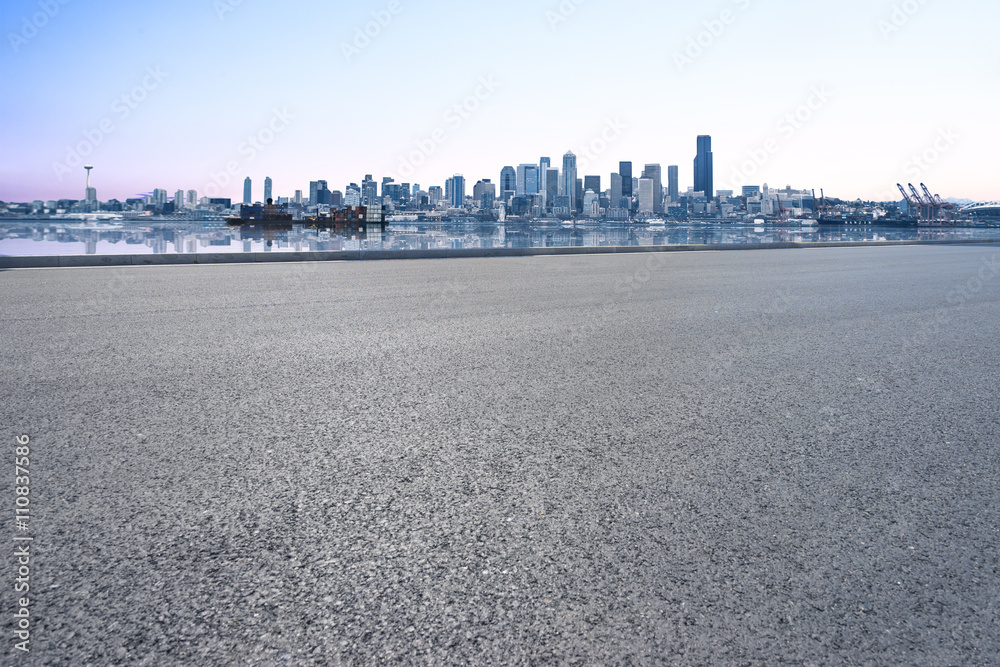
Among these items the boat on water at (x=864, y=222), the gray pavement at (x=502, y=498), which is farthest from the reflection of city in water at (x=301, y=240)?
the boat on water at (x=864, y=222)

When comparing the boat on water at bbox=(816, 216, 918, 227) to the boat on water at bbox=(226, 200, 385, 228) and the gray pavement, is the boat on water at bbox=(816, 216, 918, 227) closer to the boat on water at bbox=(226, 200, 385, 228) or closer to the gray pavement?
the boat on water at bbox=(226, 200, 385, 228)

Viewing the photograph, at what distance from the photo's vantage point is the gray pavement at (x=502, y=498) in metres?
2.23

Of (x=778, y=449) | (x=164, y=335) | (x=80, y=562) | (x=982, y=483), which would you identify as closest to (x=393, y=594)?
(x=80, y=562)

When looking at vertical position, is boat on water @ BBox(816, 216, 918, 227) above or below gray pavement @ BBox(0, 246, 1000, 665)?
above

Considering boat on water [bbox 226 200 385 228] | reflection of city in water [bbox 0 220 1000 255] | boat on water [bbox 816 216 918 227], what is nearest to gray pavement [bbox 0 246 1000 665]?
reflection of city in water [bbox 0 220 1000 255]

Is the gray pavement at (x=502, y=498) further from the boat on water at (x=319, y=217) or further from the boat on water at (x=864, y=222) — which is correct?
the boat on water at (x=864, y=222)

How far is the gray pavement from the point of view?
88.0 inches

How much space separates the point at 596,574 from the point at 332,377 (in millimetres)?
3540

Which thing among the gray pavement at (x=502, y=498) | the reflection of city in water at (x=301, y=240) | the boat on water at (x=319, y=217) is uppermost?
the boat on water at (x=319, y=217)

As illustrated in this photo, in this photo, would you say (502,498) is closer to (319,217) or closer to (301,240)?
(301,240)

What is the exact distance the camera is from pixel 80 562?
261cm

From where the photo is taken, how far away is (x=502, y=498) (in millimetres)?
3217

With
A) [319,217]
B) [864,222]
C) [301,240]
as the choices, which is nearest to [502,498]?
[301,240]

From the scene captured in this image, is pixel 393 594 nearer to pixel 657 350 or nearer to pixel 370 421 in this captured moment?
pixel 370 421
